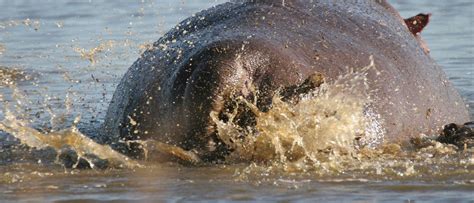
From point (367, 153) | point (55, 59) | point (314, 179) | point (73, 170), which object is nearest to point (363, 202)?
point (314, 179)

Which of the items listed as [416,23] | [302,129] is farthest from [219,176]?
[416,23]

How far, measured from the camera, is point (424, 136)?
664 centimetres

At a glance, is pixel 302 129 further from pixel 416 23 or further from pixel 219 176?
pixel 416 23

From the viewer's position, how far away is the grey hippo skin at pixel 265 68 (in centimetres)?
568

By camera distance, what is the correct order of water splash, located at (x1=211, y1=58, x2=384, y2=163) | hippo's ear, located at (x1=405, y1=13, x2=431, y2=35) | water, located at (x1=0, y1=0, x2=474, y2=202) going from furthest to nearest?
hippo's ear, located at (x1=405, y1=13, x2=431, y2=35) → water splash, located at (x1=211, y1=58, x2=384, y2=163) → water, located at (x1=0, y1=0, x2=474, y2=202)

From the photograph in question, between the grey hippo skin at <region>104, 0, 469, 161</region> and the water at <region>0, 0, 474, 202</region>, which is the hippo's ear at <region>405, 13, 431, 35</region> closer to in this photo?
the grey hippo skin at <region>104, 0, 469, 161</region>

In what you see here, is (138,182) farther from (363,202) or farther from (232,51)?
(363,202)

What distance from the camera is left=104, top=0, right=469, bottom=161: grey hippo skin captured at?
→ 5.68 meters

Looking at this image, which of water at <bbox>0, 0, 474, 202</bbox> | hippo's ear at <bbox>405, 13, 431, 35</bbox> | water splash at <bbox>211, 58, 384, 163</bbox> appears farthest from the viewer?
hippo's ear at <bbox>405, 13, 431, 35</bbox>

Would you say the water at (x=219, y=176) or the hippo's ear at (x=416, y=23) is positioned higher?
the hippo's ear at (x=416, y=23)

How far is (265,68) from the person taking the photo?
5773 millimetres

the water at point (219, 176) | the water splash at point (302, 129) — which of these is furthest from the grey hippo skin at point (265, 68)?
the water at point (219, 176)

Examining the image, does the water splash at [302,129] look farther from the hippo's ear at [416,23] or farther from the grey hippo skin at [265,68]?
the hippo's ear at [416,23]

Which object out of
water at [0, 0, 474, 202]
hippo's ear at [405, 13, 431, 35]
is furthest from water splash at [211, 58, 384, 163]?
hippo's ear at [405, 13, 431, 35]
